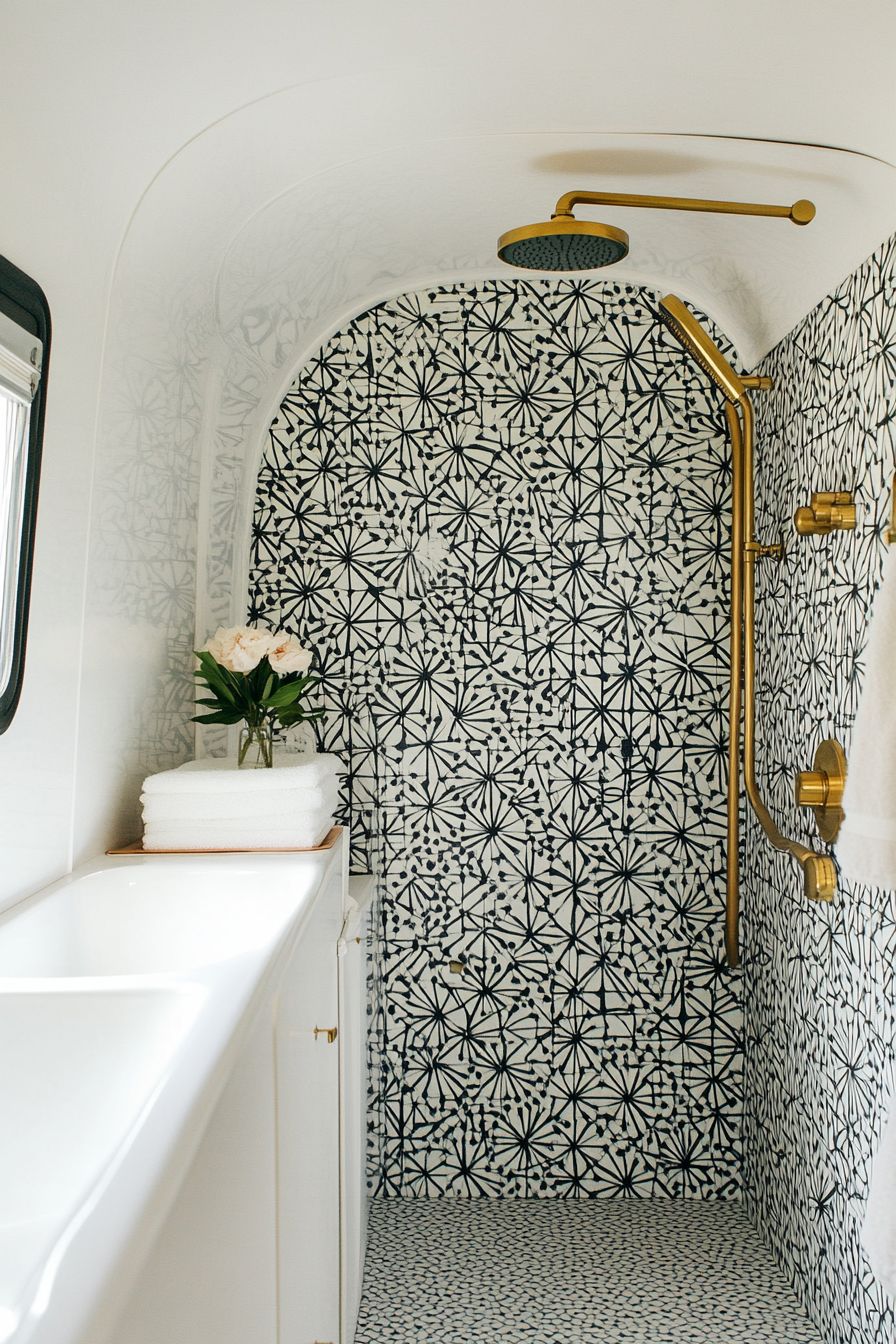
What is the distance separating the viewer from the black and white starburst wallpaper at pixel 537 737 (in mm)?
2412

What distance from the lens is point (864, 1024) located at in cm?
169

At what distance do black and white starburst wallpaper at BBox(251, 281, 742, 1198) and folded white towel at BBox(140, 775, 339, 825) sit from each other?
734 mm

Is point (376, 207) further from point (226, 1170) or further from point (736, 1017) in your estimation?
point (736, 1017)

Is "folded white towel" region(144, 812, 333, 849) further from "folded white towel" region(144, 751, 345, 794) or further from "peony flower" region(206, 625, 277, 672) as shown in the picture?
"peony flower" region(206, 625, 277, 672)

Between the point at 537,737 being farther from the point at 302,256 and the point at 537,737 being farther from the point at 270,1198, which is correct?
the point at 270,1198

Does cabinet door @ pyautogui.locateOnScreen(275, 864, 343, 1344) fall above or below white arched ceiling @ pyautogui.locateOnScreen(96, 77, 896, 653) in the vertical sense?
below

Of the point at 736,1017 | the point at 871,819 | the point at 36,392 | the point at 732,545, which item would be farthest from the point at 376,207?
the point at 736,1017

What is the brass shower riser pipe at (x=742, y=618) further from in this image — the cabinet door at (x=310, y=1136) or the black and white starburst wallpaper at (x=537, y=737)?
the cabinet door at (x=310, y=1136)

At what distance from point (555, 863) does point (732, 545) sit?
0.87 metres

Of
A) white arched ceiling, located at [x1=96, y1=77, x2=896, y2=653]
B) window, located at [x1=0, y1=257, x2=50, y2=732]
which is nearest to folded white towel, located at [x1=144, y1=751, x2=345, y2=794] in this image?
window, located at [x1=0, y1=257, x2=50, y2=732]

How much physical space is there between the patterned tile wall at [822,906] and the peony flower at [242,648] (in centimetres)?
107

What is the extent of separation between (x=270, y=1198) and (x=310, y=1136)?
34 centimetres

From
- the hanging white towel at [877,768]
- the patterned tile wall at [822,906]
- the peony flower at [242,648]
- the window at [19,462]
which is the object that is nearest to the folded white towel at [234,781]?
the peony flower at [242,648]

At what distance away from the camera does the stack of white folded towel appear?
5.49 ft
